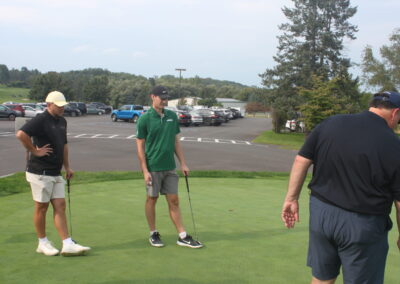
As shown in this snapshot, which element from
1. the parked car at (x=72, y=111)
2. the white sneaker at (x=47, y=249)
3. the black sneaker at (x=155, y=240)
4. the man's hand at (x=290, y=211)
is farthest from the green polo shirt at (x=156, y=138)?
the parked car at (x=72, y=111)

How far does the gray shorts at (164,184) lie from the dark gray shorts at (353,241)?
2.50 meters

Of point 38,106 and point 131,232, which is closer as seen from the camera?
point 131,232

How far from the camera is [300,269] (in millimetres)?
4285

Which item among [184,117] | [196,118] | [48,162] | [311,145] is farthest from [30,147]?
[196,118]

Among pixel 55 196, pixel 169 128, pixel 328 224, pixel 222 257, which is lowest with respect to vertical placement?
pixel 222 257

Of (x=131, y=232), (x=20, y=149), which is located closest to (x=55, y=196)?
(x=131, y=232)

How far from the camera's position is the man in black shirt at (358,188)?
2.82 metres

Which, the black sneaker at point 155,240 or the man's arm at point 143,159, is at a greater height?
the man's arm at point 143,159

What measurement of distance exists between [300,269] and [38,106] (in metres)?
47.6

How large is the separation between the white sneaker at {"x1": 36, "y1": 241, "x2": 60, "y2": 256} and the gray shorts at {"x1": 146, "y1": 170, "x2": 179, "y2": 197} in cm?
120

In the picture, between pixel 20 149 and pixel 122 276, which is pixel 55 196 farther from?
pixel 20 149

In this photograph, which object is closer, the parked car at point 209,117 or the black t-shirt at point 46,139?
the black t-shirt at point 46,139

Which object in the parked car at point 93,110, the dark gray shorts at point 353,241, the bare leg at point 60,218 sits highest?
the dark gray shorts at point 353,241

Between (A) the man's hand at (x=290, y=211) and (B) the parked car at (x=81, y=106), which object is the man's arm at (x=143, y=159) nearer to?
(A) the man's hand at (x=290, y=211)
